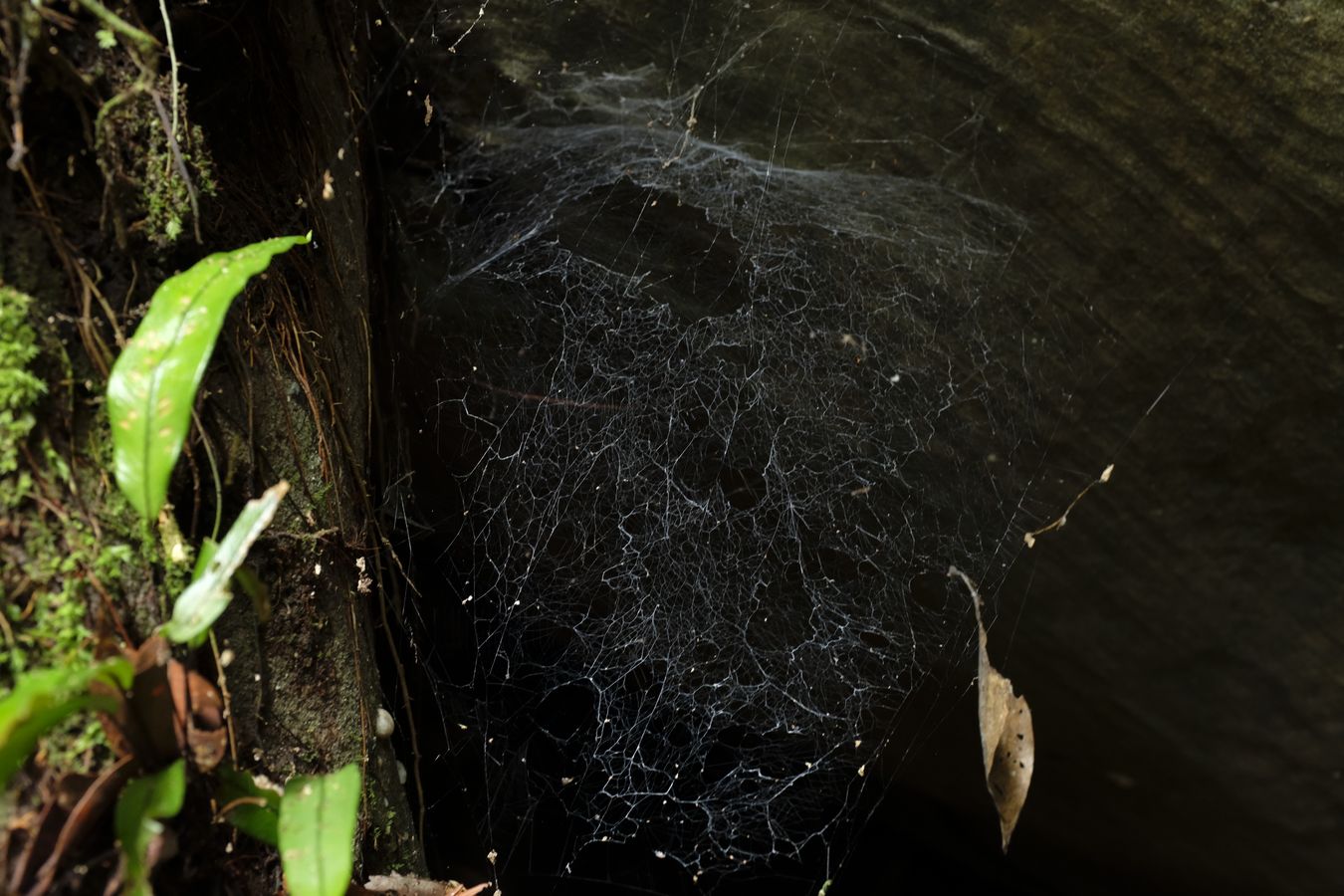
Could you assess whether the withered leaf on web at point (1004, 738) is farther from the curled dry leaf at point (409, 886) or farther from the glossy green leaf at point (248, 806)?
the glossy green leaf at point (248, 806)

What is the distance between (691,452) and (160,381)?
31.1 inches

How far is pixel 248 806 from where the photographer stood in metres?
0.82

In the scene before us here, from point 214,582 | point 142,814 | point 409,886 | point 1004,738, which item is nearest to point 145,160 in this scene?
point 214,582

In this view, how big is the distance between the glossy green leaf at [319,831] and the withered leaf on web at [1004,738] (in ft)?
2.68

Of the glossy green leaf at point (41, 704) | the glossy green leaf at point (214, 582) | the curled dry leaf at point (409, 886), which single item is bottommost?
the curled dry leaf at point (409, 886)

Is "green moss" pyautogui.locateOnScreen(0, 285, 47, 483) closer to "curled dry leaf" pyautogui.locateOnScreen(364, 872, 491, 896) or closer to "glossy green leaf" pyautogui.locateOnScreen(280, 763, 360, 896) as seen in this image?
"glossy green leaf" pyautogui.locateOnScreen(280, 763, 360, 896)

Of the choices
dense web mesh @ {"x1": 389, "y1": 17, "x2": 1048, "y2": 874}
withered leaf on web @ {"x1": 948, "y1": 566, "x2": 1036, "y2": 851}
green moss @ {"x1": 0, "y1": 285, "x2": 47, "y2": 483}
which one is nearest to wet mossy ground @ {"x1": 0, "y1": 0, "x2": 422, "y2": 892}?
green moss @ {"x1": 0, "y1": 285, "x2": 47, "y2": 483}

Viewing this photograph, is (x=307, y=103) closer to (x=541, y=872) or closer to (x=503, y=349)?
(x=503, y=349)

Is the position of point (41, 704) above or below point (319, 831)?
above

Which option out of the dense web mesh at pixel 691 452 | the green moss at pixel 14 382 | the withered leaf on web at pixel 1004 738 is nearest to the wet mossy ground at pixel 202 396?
the green moss at pixel 14 382

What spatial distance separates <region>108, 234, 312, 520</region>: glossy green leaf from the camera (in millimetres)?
753

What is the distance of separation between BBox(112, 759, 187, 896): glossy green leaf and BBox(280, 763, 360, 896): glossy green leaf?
9 cm

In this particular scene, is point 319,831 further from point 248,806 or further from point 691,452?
point 691,452

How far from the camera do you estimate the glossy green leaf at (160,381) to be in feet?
2.47
